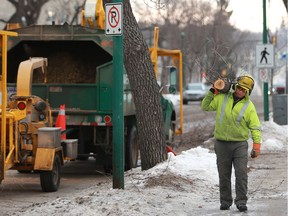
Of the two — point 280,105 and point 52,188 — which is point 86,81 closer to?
point 52,188

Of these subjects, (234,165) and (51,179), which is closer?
(234,165)

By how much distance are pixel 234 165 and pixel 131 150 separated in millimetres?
5989

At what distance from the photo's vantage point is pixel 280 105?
24.5 meters

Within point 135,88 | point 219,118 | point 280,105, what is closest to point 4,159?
point 135,88

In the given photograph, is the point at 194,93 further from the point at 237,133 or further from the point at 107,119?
the point at 237,133

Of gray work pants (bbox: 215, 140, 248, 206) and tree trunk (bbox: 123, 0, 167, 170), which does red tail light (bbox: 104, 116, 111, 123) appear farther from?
gray work pants (bbox: 215, 140, 248, 206)

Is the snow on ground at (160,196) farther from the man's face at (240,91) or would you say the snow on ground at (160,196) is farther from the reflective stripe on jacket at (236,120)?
the man's face at (240,91)

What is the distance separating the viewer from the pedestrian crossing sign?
2355 centimetres

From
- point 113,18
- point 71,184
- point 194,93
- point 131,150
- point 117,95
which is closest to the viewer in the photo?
point 113,18

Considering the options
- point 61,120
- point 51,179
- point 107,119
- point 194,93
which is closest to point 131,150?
point 107,119

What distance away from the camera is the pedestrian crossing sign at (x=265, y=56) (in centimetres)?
2355

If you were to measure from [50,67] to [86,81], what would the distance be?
0.86 m

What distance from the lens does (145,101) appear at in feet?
38.5

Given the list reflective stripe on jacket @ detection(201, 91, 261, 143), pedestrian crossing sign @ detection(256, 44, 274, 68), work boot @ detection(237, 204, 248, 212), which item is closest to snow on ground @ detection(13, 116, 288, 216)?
work boot @ detection(237, 204, 248, 212)
